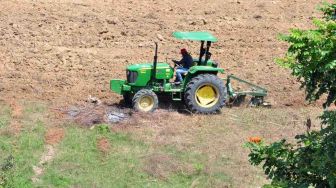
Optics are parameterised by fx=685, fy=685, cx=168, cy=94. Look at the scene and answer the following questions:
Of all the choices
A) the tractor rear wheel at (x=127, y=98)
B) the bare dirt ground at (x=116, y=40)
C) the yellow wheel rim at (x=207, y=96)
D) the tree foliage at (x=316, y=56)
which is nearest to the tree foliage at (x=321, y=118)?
the tree foliage at (x=316, y=56)

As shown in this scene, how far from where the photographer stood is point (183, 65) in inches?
632

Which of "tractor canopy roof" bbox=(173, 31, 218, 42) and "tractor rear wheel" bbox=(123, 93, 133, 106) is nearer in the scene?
"tractor canopy roof" bbox=(173, 31, 218, 42)

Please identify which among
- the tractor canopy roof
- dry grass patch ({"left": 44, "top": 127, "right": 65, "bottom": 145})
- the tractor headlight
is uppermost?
the tractor canopy roof

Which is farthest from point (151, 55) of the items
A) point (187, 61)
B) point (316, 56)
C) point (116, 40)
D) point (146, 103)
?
point (316, 56)

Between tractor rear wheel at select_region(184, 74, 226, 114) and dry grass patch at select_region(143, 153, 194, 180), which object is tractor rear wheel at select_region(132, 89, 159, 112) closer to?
tractor rear wheel at select_region(184, 74, 226, 114)

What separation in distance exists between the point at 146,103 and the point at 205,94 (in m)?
1.40

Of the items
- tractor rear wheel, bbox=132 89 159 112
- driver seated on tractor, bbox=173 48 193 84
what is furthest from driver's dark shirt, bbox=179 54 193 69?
tractor rear wheel, bbox=132 89 159 112

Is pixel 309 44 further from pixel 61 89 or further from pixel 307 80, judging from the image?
pixel 61 89

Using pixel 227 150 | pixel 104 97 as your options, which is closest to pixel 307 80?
pixel 227 150

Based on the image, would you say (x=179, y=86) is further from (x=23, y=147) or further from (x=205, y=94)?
(x=23, y=147)

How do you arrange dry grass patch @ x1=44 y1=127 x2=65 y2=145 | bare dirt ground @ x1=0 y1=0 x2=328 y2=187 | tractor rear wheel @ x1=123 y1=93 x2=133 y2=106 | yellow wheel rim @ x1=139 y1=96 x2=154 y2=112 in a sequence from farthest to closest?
tractor rear wheel @ x1=123 y1=93 x2=133 y2=106 → yellow wheel rim @ x1=139 y1=96 x2=154 y2=112 → bare dirt ground @ x1=0 y1=0 x2=328 y2=187 → dry grass patch @ x1=44 y1=127 x2=65 y2=145

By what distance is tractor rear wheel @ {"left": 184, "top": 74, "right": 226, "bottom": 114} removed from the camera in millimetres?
15547

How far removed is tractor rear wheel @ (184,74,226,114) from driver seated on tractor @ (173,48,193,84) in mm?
346

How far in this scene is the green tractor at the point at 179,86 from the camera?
611 inches
